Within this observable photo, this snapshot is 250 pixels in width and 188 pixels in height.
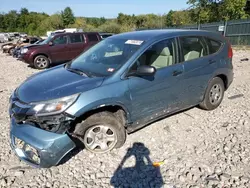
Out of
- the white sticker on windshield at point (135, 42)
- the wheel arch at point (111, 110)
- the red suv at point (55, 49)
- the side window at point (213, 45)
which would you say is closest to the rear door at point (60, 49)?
the red suv at point (55, 49)

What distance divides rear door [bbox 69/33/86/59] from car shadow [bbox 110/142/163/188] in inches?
349

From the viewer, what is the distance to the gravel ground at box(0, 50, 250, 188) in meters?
2.65

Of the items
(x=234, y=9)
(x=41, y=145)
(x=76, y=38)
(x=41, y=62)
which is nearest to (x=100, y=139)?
(x=41, y=145)

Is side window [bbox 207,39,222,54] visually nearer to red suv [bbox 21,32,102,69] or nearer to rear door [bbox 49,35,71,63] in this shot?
red suv [bbox 21,32,102,69]

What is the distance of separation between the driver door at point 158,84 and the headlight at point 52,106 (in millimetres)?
919

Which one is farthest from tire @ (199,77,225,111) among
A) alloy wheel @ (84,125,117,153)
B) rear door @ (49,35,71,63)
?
rear door @ (49,35,71,63)

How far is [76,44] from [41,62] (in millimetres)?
1959

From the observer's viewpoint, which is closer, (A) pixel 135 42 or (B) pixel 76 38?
(A) pixel 135 42

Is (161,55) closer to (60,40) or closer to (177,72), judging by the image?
(177,72)

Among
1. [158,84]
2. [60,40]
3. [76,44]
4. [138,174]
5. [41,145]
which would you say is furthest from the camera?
[76,44]

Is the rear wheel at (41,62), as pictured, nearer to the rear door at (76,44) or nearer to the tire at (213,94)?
the rear door at (76,44)

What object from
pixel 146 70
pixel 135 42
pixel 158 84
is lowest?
pixel 158 84

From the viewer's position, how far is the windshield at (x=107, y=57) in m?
3.20

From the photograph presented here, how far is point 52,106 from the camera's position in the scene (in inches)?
103
